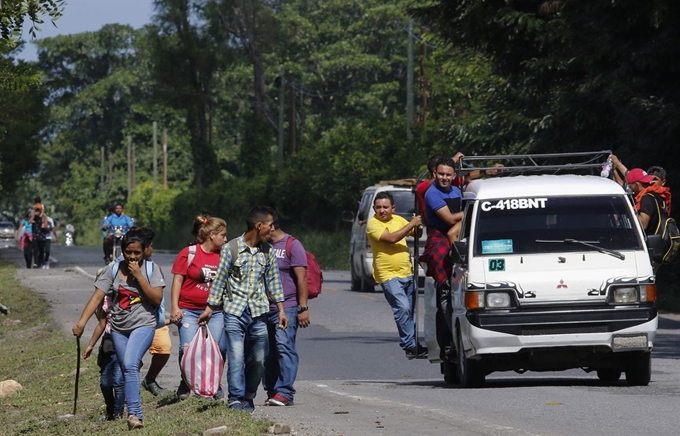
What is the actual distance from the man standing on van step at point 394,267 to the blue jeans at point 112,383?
3569 millimetres

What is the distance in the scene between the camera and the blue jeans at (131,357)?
10936 millimetres

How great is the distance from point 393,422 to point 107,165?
101 meters

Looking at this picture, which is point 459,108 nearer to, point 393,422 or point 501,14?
point 501,14

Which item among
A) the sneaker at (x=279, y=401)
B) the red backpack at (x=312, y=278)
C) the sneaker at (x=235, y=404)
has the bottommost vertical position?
the sneaker at (x=279, y=401)

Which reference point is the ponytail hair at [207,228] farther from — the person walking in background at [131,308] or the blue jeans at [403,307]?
the blue jeans at [403,307]

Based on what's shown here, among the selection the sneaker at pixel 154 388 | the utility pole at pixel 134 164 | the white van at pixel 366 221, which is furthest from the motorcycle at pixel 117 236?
the utility pole at pixel 134 164

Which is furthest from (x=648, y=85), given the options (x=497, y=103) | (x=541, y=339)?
(x=541, y=339)

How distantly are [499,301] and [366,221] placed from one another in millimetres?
14937

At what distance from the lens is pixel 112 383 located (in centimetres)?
1164

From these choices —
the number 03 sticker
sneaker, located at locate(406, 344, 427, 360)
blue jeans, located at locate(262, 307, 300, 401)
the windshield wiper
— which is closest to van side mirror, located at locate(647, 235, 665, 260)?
the windshield wiper

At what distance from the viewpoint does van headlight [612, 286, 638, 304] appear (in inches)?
468

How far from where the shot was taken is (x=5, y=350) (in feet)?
68.0

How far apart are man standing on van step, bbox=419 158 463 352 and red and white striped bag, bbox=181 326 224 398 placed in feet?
8.66

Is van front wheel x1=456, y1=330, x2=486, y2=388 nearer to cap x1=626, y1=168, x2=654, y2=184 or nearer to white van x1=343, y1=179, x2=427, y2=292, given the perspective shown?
cap x1=626, y1=168, x2=654, y2=184
